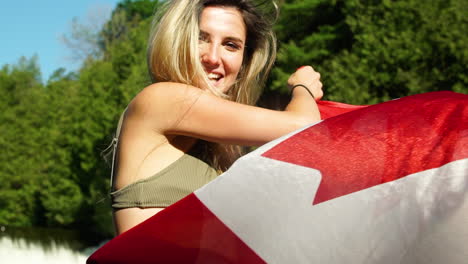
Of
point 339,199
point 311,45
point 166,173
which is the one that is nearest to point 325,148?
point 339,199

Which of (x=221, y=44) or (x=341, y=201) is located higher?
(x=221, y=44)

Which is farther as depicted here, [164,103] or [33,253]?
[33,253]

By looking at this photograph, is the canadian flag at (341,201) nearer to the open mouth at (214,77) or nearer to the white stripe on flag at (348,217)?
the white stripe on flag at (348,217)

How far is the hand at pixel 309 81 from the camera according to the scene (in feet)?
7.20

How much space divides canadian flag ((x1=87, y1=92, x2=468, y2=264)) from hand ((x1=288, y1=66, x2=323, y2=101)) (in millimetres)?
436

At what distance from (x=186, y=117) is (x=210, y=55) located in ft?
1.28

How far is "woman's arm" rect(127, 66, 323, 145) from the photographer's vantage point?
1.92 metres

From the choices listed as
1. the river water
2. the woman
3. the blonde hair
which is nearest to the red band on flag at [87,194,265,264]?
the woman

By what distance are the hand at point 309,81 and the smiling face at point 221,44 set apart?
0.27 m

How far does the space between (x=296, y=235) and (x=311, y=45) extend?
73.1 ft

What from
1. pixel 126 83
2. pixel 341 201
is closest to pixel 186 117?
pixel 341 201

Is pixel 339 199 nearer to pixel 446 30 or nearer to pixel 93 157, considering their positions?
pixel 446 30

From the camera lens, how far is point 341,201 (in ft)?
5.16

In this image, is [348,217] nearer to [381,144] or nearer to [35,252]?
[381,144]
